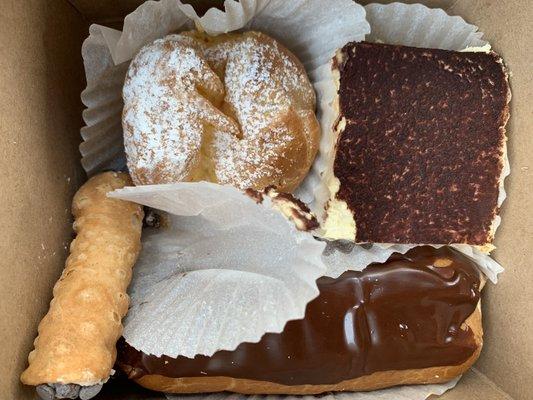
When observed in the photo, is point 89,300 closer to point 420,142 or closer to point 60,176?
point 60,176


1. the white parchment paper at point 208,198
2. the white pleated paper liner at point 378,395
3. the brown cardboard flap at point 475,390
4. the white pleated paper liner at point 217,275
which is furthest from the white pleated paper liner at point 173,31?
the brown cardboard flap at point 475,390

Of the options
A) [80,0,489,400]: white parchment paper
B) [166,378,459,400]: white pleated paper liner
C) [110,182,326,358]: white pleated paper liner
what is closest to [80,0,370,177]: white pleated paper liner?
[80,0,489,400]: white parchment paper

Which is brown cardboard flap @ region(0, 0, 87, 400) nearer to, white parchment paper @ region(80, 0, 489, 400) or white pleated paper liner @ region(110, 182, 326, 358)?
white parchment paper @ region(80, 0, 489, 400)

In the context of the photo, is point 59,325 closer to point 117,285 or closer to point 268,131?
point 117,285

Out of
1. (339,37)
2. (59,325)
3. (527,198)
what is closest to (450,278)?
(527,198)

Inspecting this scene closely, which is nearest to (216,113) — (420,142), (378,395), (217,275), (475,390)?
(217,275)
